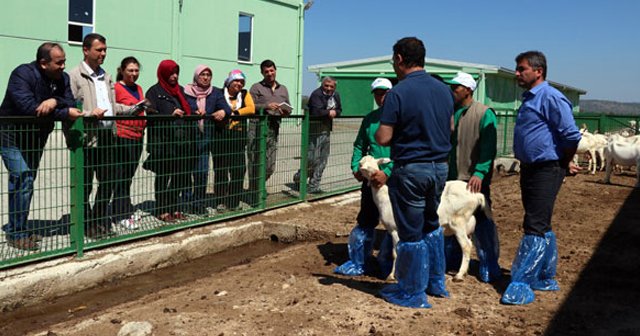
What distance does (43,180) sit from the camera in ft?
18.5

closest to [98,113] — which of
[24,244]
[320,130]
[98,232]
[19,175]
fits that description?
[19,175]

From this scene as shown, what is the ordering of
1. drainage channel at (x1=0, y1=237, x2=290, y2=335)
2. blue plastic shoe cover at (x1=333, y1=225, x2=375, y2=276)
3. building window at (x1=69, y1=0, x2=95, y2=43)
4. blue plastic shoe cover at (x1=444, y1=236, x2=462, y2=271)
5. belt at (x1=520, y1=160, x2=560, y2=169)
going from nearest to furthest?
drainage channel at (x1=0, y1=237, x2=290, y2=335) → belt at (x1=520, y1=160, x2=560, y2=169) → blue plastic shoe cover at (x1=333, y1=225, x2=375, y2=276) → blue plastic shoe cover at (x1=444, y1=236, x2=462, y2=271) → building window at (x1=69, y1=0, x2=95, y2=43)

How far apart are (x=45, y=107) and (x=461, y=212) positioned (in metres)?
3.74

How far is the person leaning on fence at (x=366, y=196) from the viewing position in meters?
5.60

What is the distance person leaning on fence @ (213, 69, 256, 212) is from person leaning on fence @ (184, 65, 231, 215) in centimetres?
15

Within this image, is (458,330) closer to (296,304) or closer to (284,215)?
(296,304)

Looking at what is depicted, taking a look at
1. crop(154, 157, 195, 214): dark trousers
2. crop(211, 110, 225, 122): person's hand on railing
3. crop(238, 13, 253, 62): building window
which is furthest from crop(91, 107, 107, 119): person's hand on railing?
crop(238, 13, 253, 62): building window

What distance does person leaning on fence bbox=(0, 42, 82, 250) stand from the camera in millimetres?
5234

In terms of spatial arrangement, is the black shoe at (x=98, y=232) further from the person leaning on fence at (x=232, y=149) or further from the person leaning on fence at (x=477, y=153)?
the person leaning on fence at (x=477, y=153)

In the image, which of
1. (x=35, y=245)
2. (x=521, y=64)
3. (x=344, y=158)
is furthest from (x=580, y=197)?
(x=35, y=245)

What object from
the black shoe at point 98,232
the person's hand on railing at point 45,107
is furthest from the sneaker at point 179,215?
the person's hand on railing at point 45,107

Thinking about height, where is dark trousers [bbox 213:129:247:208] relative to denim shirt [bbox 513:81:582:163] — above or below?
below

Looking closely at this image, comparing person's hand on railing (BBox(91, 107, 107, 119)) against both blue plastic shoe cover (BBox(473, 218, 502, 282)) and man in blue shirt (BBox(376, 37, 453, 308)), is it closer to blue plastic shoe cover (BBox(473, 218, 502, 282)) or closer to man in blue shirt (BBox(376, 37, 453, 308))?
man in blue shirt (BBox(376, 37, 453, 308))

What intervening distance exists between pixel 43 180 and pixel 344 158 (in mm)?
5198
